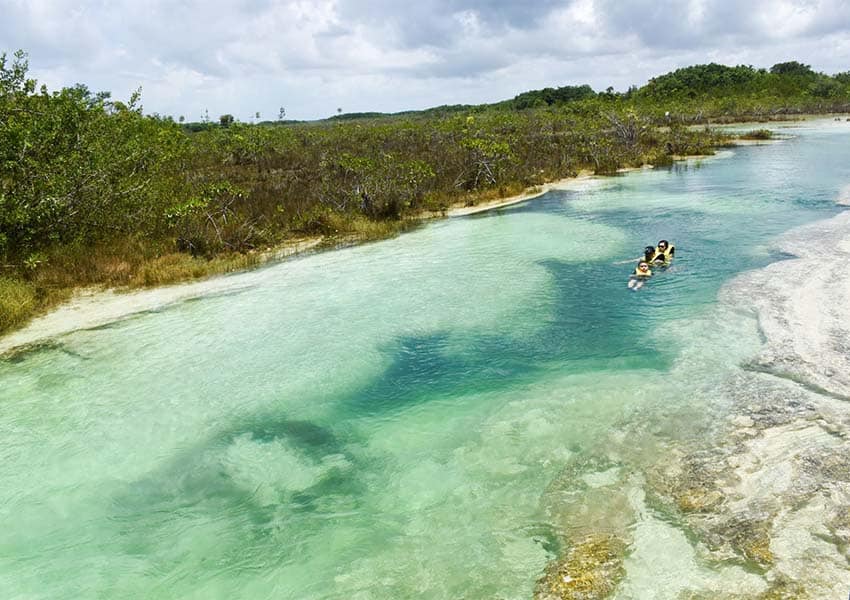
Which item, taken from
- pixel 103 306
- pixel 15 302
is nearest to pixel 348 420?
pixel 103 306

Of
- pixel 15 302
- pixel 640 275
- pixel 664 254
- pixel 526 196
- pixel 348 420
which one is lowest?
pixel 348 420

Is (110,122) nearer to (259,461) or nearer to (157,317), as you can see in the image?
(157,317)

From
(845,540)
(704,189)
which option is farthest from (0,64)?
(704,189)

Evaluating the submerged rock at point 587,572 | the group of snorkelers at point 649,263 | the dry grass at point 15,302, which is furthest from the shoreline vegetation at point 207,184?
the submerged rock at point 587,572

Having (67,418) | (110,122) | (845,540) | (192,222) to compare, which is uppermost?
(110,122)

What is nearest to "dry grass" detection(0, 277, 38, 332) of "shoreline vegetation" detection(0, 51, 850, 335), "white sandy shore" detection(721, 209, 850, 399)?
"shoreline vegetation" detection(0, 51, 850, 335)

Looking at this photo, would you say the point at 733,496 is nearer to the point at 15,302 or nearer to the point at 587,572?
the point at 587,572

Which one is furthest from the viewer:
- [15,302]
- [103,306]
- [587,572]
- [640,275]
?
[640,275]
